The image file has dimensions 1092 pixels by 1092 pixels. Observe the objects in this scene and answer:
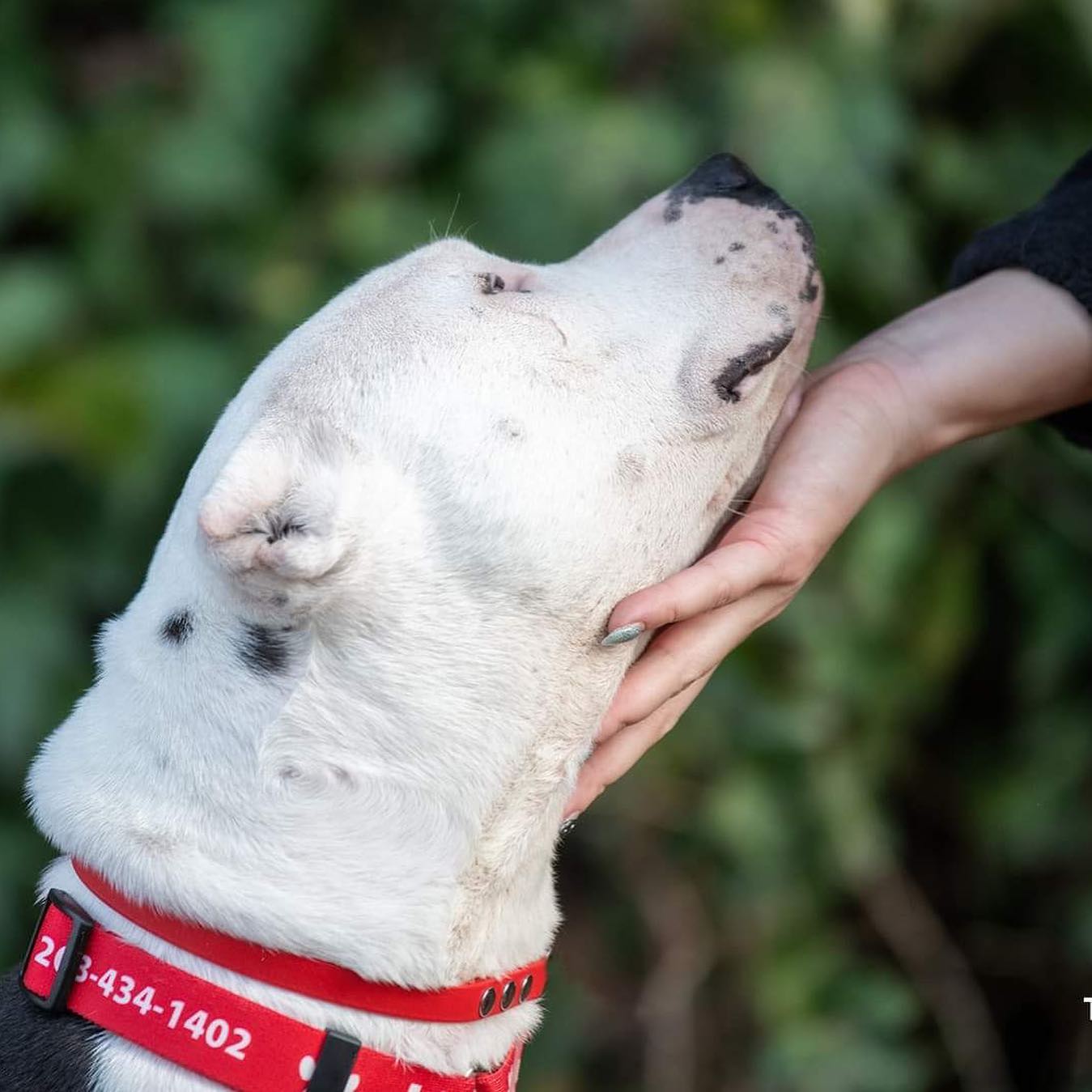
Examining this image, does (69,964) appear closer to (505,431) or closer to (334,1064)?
(334,1064)

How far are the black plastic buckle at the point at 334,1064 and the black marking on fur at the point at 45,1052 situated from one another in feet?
Result: 0.98

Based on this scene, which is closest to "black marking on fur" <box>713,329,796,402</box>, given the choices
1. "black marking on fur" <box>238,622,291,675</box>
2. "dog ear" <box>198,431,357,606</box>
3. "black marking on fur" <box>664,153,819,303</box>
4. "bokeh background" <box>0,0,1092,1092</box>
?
"black marking on fur" <box>664,153,819,303</box>

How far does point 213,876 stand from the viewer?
1.77 meters

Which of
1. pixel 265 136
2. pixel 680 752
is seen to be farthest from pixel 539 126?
pixel 680 752

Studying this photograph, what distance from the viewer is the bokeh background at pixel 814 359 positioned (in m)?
3.48

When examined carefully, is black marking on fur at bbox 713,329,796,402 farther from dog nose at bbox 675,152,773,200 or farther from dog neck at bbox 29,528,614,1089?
dog neck at bbox 29,528,614,1089

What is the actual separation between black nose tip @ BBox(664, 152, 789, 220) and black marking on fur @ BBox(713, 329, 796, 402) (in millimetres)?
312

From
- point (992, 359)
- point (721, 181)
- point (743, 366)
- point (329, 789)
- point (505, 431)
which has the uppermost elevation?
point (721, 181)

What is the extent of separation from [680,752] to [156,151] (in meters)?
2.16

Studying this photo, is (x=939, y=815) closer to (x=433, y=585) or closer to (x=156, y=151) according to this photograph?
(x=433, y=585)

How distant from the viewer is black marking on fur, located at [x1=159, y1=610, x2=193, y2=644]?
191 centimetres

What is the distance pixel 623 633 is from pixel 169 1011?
778mm

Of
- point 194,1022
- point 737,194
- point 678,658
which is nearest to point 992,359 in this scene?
point 737,194

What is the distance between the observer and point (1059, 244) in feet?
7.91
